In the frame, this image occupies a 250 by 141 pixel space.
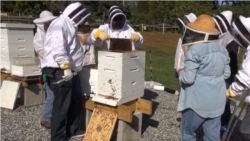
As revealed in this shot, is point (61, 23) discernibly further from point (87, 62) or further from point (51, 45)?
point (87, 62)

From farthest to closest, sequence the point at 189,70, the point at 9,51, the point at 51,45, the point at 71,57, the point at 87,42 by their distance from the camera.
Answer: the point at 9,51, the point at 87,42, the point at 71,57, the point at 51,45, the point at 189,70

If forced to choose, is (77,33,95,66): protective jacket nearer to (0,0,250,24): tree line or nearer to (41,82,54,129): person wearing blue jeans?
(41,82,54,129): person wearing blue jeans

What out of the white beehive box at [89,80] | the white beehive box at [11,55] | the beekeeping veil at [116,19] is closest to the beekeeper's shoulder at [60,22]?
the white beehive box at [89,80]

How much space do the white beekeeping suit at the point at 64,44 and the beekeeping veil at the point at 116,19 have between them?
67 cm

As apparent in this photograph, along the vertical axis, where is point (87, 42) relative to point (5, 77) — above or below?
above

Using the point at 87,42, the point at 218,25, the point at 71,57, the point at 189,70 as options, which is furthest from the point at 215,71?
the point at 87,42

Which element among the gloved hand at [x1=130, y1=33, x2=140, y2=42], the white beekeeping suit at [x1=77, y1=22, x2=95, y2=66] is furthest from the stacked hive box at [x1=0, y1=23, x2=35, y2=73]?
the gloved hand at [x1=130, y1=33, x2=140, y2=42]

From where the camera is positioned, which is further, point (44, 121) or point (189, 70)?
point (44, 121)

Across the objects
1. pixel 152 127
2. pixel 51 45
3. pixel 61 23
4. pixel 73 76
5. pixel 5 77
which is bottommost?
pixel 152 127

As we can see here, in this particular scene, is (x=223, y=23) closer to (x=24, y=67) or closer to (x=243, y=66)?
(x=243, y=66)

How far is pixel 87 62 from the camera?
4.80 m

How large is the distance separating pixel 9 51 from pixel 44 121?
5.86ft

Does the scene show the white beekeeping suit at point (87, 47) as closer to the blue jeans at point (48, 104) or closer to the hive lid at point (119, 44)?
the blue jeans at point (48, 104)

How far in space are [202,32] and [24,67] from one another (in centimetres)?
356
